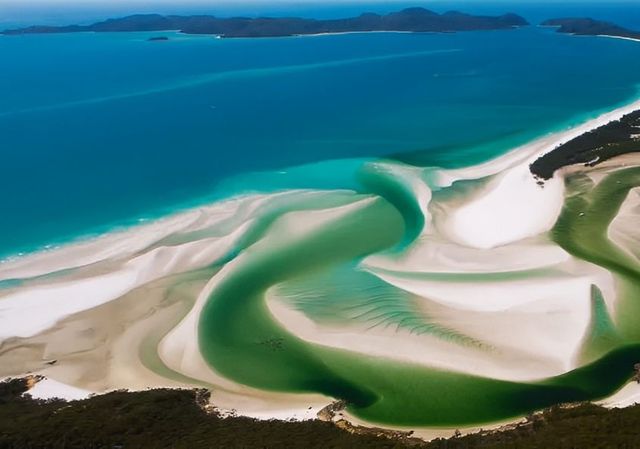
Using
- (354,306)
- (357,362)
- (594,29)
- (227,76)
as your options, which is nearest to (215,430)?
(357,362)

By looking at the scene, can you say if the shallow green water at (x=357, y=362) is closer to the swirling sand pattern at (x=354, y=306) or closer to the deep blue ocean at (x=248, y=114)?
the swirling sand pattern at (x=354, y=306)

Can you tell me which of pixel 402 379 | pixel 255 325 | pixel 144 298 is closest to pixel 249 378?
pixel 255 325

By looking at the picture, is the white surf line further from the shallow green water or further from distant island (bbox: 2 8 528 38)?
the shallow green water

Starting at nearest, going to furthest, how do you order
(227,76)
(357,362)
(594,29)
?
1. (357,362)
2. (227,76)
3. (594,29)

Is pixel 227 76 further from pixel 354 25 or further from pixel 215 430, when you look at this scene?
pixel 215 430

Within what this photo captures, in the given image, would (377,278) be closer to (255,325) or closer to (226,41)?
(255,325)

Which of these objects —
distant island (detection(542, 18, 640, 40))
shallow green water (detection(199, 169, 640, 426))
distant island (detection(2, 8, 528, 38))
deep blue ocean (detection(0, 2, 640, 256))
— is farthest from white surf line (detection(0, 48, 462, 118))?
shallow green water (detection(199, 169, 640, 426))

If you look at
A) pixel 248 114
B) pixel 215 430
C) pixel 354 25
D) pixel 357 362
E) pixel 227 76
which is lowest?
pixel 357 362
